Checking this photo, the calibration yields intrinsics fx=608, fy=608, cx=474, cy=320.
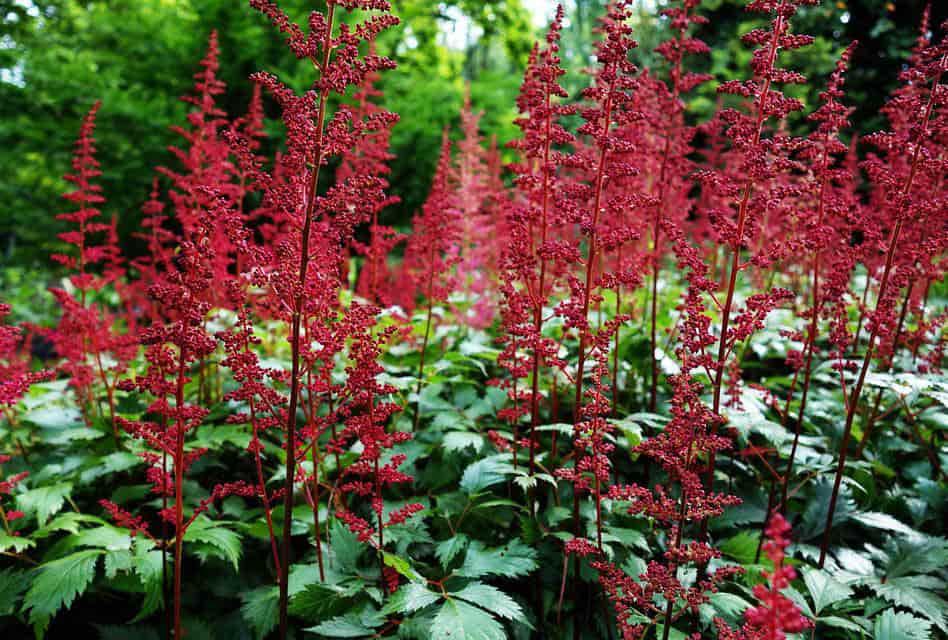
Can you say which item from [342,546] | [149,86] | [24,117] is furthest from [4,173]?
[342,546]

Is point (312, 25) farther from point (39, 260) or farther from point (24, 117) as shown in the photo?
point (39, 260)

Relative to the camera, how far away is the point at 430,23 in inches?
594

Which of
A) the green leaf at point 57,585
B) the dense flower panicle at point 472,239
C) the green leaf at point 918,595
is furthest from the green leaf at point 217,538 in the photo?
the green leaf at point 918,595

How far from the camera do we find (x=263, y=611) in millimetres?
2461

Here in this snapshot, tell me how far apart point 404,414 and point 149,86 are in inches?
376

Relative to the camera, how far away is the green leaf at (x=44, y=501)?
270cm

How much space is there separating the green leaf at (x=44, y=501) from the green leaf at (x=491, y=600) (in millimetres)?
1889

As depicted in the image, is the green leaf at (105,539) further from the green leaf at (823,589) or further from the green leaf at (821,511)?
the green leaf at (821,511)

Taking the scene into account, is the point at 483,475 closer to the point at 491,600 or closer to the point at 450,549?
the point at 450,549

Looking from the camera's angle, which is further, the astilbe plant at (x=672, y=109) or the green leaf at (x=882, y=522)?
the astilbe plant at (x=672, y=109)

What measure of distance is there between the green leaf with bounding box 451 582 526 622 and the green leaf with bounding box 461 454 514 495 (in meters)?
0.56

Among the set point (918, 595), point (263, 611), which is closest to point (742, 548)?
point (918, 595)

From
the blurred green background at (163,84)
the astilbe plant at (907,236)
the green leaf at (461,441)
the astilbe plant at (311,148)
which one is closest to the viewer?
the astilbe plant at (311,148)

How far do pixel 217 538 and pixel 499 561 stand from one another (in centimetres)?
116
